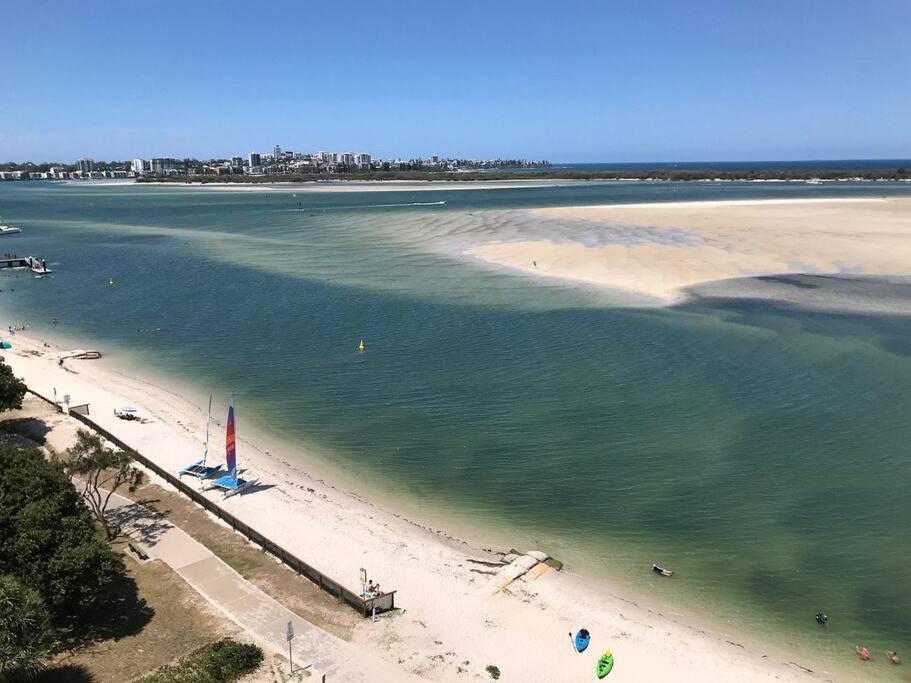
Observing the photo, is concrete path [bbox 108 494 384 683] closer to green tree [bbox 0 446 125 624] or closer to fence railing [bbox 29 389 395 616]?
fence railing [bbox 29 389 395 616]

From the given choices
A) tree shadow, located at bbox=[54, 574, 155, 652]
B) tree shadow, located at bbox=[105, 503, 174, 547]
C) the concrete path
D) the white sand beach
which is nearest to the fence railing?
the white sand beach

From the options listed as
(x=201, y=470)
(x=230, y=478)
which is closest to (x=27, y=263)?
(x=201, y=470)

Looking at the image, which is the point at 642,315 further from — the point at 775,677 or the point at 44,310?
the point at 44,310

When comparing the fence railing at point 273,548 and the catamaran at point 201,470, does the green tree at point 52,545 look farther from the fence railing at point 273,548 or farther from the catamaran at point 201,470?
the catamaran at point 201,470

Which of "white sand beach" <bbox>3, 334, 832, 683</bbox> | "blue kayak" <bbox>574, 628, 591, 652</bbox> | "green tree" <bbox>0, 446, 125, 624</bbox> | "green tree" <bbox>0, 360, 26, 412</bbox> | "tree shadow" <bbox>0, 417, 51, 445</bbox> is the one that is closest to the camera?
"green tree" <bbox>0, 446, 125, 624</bbox>

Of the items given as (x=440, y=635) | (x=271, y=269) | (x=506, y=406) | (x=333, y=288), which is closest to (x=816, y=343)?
(x=506, y=406)

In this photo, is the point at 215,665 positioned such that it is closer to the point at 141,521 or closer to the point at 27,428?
the point at 141,521
